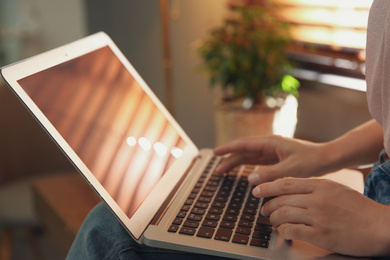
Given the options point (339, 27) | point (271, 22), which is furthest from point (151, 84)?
point (339, 27)

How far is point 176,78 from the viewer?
2.01 m

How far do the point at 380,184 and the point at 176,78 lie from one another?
1494 mm

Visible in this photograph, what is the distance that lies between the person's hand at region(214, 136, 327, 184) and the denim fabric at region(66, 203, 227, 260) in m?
0.19

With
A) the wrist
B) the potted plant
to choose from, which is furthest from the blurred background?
the wrist

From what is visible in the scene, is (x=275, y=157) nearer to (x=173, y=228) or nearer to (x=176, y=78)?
(x=173, y=228)

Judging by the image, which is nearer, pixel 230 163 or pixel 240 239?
pixel 240 239

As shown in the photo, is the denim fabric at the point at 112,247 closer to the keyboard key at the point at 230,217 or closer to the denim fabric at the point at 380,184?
the keyboard key at the point at 230,217

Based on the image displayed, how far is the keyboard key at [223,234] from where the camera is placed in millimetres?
536

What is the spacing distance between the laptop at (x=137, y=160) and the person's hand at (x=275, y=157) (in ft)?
0.08

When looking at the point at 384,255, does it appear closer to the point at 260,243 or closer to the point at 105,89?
the point at 260,243

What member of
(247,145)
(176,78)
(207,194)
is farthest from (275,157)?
(176,78)

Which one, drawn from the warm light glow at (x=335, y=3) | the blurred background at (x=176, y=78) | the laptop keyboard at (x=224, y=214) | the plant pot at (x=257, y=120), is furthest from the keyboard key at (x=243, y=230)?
the warm light glow at (x=335, y=3)

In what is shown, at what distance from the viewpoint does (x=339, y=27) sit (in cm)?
155

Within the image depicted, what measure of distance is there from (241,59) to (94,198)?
1.93 feet
